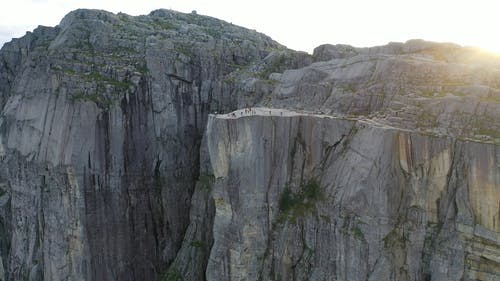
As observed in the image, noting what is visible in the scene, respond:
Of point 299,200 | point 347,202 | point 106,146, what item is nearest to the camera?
point 347,202

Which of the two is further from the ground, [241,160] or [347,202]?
[241,160]

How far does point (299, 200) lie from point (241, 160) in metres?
6.56

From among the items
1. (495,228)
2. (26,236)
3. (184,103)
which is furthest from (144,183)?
(495,228)

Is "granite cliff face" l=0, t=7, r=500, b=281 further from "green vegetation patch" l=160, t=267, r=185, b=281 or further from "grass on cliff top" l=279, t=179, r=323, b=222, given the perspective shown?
"green vegetation patch" l=160, t=267, r=185, b=281

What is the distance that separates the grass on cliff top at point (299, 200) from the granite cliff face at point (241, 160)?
0.14 metres

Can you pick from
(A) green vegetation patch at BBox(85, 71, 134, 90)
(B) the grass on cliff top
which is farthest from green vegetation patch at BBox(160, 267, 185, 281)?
(A) green vegetation patch at BBox(85, 71, 134, 90)

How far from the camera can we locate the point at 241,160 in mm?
42188

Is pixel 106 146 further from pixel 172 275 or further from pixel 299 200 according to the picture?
pixel 299 200

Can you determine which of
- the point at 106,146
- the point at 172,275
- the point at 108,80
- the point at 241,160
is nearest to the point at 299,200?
the point at 241,160

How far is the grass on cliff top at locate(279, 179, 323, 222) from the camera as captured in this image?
41.1 metres

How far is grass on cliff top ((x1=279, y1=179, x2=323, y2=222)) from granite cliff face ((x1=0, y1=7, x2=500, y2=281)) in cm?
14

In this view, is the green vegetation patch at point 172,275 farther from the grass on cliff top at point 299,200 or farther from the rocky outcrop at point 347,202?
the grass on cliff top at point 299,200

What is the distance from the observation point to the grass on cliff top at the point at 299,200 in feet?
135

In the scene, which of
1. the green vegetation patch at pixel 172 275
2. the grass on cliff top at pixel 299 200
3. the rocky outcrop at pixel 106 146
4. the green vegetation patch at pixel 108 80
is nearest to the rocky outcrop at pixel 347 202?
the grass on cliff top at pixel 299 200
